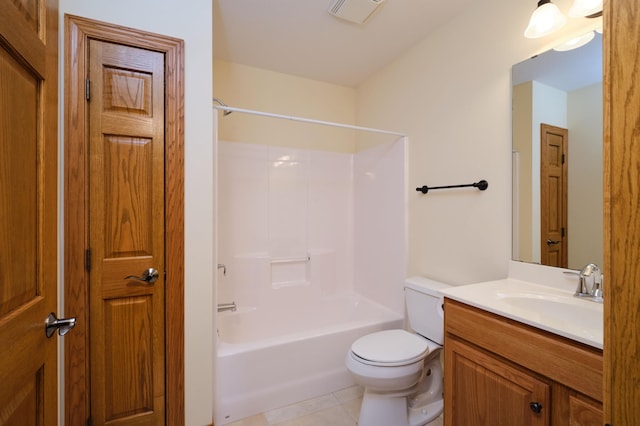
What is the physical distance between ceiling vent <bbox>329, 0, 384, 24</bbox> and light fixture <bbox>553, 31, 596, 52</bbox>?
0.96m

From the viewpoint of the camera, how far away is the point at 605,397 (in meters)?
0.49

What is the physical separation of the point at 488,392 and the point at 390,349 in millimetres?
565

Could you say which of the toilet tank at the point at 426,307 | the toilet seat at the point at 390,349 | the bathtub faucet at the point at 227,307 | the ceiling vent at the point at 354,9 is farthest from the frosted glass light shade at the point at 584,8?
the bathtub faucet at the point at 227,307

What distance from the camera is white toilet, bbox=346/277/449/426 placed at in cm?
152

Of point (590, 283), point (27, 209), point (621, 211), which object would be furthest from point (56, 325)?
point (590, 283)

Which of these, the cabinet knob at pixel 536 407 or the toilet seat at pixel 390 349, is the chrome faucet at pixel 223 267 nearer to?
the toilet seat at pixel 390 349

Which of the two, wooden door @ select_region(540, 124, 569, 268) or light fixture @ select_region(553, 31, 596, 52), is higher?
light fixture @ select_region(553, 31, 596, 52)

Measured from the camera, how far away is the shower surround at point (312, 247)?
227 centimetres

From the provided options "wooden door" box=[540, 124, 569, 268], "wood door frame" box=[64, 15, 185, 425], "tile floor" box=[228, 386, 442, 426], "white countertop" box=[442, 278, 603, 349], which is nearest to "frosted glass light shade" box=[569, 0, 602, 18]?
"wooden door" box=[540, 124, 569, 268]

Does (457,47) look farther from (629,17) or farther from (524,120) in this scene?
(629,17)

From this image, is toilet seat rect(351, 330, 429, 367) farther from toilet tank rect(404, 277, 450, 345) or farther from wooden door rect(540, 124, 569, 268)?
wooden door rect(540, 124, 569, 268)

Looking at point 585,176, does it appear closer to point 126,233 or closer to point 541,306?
point 541,306

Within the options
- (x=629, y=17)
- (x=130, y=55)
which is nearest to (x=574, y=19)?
(x=629, y=17)

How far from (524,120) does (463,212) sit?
23.4 inches
